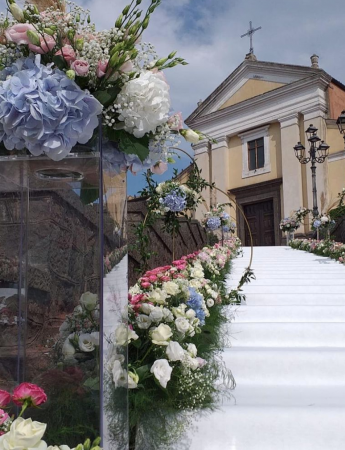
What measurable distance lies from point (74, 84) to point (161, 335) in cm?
124

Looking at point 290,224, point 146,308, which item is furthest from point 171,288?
point 290,224

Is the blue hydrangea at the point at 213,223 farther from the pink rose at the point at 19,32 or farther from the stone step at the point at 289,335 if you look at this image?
the pink rose at the point at 19,32

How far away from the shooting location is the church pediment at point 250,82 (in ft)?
57.7

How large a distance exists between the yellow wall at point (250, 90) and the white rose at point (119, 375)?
18.0 meters

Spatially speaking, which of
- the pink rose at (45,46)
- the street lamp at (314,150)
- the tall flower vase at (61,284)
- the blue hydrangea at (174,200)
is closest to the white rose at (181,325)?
the tall flower vase at (61,284)

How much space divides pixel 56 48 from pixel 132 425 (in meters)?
1.52

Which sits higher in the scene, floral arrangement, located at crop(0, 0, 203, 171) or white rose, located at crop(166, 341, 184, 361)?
floral arrangement, located at crop(0, 0, 203, 171)

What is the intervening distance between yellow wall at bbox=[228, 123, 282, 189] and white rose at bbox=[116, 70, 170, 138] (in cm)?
1703

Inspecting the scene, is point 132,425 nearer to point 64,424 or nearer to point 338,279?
point 64,424

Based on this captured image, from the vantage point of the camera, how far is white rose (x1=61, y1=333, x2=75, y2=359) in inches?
57.1

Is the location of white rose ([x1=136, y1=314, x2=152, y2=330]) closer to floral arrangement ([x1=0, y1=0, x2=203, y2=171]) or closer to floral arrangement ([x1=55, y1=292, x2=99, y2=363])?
floral arrangement ([x1=55, y1=292, x2=99, y2=363])

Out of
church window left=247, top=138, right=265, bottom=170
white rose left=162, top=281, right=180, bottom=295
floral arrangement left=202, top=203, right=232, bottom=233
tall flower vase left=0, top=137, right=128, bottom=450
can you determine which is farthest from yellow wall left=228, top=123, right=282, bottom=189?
tall flower vase left=0, top=137, right=128, bottom=450

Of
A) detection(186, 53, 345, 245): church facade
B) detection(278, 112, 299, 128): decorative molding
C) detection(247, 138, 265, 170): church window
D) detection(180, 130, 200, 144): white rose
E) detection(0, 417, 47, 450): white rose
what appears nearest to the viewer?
detection(0, 417, 47, 450): white rose

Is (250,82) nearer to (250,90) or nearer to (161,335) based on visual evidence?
(250,90)
